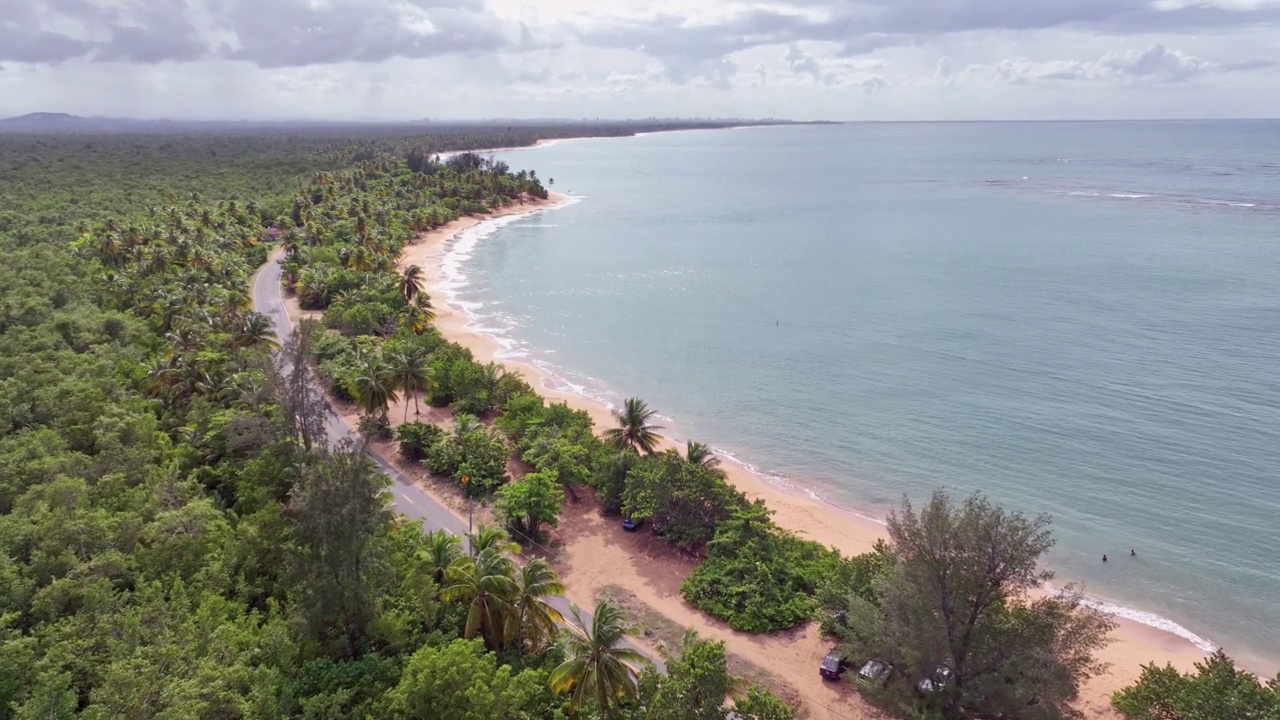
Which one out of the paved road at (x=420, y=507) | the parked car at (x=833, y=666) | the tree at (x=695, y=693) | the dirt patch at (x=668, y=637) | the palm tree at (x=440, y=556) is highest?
the tree at (x=695, y=693)

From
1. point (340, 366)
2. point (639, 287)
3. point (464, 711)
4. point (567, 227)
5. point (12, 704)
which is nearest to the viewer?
point (12, 704)

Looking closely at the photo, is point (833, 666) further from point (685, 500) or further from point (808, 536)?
point (808, 536)

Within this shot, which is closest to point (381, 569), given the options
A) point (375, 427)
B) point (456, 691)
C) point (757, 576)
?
point (456, 691)

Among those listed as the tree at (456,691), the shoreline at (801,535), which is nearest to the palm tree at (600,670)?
the tree at (456,691)

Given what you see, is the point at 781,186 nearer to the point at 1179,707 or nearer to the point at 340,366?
the point at 340,366

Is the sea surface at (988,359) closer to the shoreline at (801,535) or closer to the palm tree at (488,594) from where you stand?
the shoreline at (801,535)

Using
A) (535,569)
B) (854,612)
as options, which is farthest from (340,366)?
(854,612)
